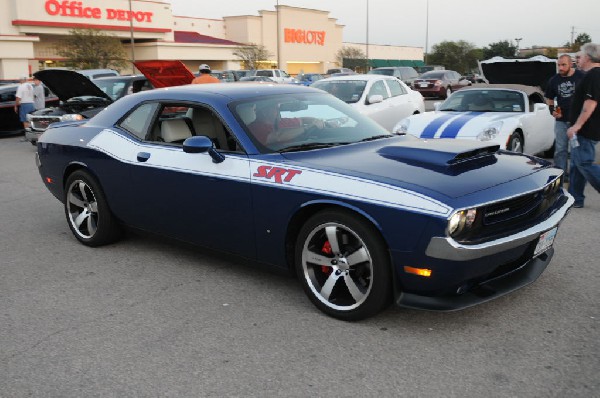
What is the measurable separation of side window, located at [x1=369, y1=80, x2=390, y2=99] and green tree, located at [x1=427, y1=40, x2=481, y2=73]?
78963mm

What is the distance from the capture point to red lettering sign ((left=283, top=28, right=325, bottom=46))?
2707 inches

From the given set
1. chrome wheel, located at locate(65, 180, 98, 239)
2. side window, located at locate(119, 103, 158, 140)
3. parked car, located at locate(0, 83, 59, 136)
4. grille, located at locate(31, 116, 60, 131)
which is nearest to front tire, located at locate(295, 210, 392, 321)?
side window, located at locate(119, 103, 158, 140)

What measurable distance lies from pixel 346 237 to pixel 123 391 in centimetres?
158

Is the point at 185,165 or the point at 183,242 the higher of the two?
the point at 185,165

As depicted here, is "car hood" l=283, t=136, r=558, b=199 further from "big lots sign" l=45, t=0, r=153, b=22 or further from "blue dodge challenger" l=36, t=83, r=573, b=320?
"big lots sign" l=45, t=0, r=153, b=22

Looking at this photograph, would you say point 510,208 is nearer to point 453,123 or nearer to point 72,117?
point 453,123

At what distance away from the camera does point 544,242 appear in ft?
13.0

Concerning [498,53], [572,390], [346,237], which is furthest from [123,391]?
[498,53]

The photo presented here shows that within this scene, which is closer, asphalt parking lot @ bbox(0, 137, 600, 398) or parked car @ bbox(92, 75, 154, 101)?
asphalt parking lot @ bbox(0, 137, 600, 398)

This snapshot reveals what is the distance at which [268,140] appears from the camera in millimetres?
4402

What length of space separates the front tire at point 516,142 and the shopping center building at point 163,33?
36764 millimetres

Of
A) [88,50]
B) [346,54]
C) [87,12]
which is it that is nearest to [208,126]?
[88,50]

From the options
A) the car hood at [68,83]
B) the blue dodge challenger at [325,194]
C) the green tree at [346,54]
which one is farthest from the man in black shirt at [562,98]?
the green tree at [346,54]

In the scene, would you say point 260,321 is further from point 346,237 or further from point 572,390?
point 572,390
